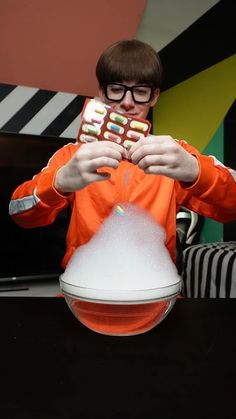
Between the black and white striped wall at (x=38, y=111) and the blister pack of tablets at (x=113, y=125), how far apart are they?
1017 millimetres

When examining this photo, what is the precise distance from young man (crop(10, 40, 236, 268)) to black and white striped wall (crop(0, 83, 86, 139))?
2.09 feet

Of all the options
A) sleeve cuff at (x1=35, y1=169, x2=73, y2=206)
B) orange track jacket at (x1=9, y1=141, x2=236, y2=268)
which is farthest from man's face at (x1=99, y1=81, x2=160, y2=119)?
sleeve cuff at (x1=35, y1=169, x2=73, y2=206)

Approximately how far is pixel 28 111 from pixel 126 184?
81cm

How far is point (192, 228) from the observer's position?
5.45 ft

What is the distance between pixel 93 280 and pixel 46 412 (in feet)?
0.43

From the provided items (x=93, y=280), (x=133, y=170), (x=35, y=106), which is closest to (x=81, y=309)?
(x=93, y=280)

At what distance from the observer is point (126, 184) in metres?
0.75

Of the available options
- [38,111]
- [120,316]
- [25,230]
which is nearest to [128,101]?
[120,316]

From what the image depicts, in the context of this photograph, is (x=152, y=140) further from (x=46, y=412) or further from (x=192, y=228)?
(x=192, y=228)

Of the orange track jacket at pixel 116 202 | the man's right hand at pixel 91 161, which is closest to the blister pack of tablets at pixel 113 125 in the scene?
the man's right hand at pixel 91 161

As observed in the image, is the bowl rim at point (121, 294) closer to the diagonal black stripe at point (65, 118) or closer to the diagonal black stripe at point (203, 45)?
the diagonal black stripe at point (65, 118)

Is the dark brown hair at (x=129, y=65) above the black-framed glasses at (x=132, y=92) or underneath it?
above

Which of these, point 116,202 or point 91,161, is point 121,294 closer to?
point 91,161

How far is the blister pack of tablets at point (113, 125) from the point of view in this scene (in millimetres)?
416
